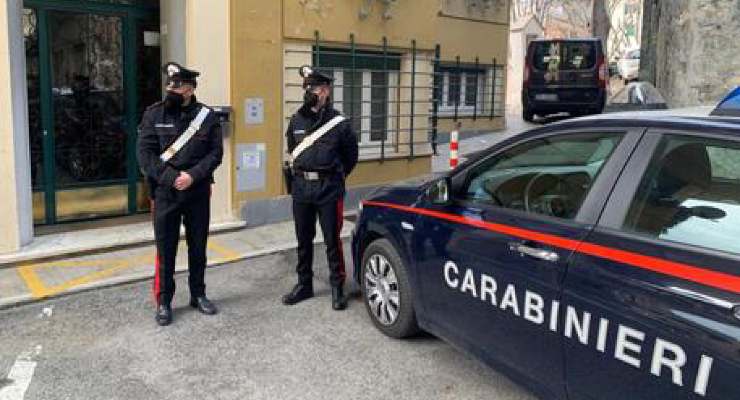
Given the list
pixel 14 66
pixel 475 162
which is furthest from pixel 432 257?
pixel 14 66

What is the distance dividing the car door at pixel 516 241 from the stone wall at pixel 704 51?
5.86 meters

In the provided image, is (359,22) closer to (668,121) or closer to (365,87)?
(365,87)

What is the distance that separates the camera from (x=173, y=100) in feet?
15.2

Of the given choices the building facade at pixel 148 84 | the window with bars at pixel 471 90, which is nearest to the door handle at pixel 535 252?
the building facade at pixel 148 84

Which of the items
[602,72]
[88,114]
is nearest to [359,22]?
[88,114]

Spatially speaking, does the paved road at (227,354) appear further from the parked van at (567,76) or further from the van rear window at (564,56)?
Answer: the van rear window at (564,56)

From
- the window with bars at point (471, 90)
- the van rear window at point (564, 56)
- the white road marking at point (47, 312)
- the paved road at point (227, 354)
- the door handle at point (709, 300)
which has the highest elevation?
the van rear window at point (564, 56)

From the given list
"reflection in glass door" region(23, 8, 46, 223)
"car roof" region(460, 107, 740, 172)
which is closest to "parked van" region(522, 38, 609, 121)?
"reflection in glass door" region(23, 8, 46, 223)

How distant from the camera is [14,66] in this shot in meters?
6.00

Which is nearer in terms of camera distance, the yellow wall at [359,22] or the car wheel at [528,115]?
the yellow wall at [359,22]

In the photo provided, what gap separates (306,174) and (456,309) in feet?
5.91

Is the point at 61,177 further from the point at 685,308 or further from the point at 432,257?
the point at 685,308

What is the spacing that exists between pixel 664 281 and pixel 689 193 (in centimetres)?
46

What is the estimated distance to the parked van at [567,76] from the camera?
1694 cm
